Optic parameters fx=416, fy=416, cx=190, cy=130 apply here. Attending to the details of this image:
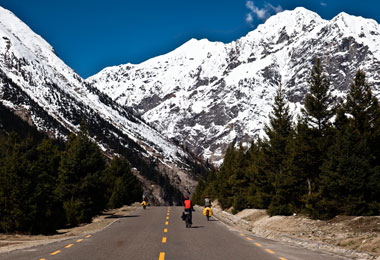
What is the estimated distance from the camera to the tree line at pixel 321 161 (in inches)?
1021

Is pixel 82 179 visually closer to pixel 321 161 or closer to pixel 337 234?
pixel 321 161

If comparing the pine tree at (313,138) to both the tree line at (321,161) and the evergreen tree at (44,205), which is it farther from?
the evergreen tree at (44,205)

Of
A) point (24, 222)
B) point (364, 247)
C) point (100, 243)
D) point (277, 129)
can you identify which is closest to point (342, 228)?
point (364, 247)

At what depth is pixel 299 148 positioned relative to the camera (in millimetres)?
34406

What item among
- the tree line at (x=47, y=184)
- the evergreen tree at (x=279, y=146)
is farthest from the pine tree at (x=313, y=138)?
the tree line at (x=47, y=184)

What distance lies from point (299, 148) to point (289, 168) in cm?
198

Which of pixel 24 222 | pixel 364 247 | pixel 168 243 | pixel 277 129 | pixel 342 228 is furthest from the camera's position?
pixel 277 129

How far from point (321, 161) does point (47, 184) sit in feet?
71.5

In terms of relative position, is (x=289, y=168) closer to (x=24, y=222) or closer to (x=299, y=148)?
(x=299, y=148)

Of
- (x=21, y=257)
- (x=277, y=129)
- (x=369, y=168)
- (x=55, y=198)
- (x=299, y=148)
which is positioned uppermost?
(x=277, y=129)

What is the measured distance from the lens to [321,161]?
3494 cm

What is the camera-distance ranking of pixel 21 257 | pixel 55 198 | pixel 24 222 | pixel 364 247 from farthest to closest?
pixel 55 198
pixel 24 222
pixel 364 247
pixel 21 257

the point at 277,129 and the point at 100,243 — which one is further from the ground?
the point at 277,129

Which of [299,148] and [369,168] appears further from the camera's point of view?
[299,148]
